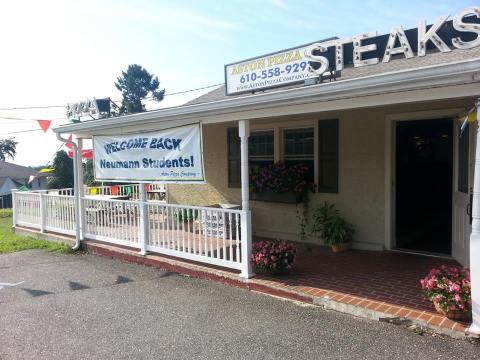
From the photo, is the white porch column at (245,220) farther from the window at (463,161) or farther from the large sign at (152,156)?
the window at (463,161)

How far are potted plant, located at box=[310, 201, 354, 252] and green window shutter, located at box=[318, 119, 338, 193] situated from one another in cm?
34

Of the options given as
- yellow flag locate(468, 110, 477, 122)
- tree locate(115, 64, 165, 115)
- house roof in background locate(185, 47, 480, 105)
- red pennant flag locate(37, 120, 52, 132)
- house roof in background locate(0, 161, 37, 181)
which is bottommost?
house roof in background locate(0, 161, 37, 181)

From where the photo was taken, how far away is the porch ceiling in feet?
12.0

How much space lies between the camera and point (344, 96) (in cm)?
441

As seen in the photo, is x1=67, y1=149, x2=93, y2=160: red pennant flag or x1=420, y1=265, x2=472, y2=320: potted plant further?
x1=67, y1=149, x2=93, y2=160: red pennant flag

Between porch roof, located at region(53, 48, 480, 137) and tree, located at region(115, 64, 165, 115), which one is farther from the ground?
tree, located at region(115, 64, 165, 115)

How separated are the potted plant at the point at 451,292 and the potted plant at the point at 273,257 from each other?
1815 mm

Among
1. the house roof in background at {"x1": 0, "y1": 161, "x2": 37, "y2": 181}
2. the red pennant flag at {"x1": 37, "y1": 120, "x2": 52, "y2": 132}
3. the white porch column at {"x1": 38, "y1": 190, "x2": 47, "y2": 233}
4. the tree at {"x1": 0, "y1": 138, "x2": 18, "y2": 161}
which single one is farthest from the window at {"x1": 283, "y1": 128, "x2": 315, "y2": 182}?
the tree at {"x1": 0, "y1": 138, "x2": 18, "y2": 161}

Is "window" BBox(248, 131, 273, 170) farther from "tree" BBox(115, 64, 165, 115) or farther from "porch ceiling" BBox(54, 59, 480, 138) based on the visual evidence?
"tree" BBox(115, 64, 165, 115)

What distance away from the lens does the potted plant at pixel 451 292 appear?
383cm

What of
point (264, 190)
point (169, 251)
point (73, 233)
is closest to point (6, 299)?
point (169, 251)

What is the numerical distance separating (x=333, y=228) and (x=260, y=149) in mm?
2322

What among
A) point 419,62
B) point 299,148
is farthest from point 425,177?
point 299,148

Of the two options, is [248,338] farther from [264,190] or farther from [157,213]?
[264,190]
